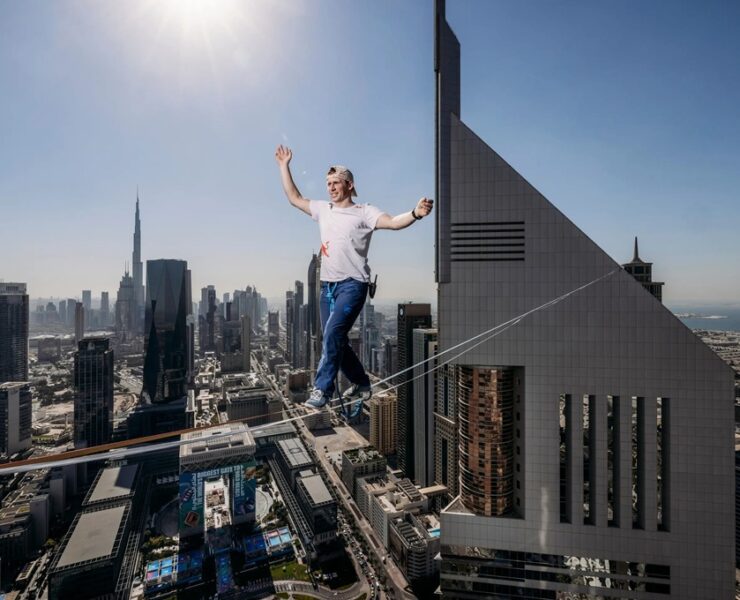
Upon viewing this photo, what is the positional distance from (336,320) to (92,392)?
31.7 m

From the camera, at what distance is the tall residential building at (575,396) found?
571 centimetres

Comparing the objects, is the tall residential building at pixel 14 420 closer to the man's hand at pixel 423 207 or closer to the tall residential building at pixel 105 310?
the man's hand at pixel 423 207

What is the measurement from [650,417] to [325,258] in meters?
5.93

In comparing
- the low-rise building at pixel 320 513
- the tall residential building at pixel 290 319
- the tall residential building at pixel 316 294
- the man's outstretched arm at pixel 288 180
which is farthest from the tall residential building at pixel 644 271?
the tall residential building at pixel 290 319

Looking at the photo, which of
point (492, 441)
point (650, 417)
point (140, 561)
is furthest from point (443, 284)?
point (140, 561)

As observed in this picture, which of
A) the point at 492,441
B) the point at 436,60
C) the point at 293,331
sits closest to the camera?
the point at 436,60

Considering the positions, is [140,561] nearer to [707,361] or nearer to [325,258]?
[325,258]

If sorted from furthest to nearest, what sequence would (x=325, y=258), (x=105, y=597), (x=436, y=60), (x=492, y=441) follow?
(x=105, y=597) → (x=492, y=441) → (x=436, y=60) → (x=325, y=258)

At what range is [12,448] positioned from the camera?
27500mm

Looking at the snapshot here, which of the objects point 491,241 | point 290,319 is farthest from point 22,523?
point 290,319

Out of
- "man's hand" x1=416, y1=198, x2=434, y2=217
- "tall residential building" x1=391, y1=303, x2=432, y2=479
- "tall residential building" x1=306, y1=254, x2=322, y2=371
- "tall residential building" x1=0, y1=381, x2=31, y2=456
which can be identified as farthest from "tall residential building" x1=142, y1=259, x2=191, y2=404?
"man's hand" x1=416, y1=198, x2=434, y2=217

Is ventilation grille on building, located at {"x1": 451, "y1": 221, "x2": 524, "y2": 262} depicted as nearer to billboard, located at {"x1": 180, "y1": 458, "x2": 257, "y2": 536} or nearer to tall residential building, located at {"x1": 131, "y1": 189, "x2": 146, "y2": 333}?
billboard, located at {"x1": 180, "y1": 458, "x2": 257, "y2": 536}

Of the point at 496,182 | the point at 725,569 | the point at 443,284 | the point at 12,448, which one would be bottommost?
the point at 12,448

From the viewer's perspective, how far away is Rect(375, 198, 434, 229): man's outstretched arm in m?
3.15
